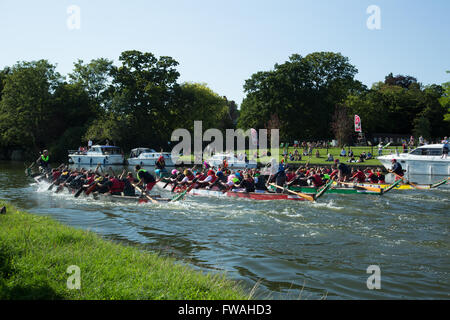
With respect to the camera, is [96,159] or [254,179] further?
[96,159]

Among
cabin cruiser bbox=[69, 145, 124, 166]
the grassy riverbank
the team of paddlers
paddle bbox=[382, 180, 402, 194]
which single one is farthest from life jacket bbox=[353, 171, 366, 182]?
cabin cruiser bbox=[69, 145, 124, 166]

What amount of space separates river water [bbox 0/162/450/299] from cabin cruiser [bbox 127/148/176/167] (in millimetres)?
24611

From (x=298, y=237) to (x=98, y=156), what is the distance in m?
42.3

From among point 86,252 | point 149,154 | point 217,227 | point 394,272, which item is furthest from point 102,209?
point 149,154

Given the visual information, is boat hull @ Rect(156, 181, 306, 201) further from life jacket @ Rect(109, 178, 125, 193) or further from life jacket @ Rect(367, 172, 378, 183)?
life jacket @ Rect(367, 172, 378, 183)

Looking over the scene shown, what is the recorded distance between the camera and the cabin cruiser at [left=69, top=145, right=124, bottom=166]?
49.3 metres

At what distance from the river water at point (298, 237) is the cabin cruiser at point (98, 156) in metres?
29.3

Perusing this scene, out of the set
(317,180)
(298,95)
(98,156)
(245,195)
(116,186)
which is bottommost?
(245,195)

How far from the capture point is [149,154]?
47125mm

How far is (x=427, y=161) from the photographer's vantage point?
33.2 m

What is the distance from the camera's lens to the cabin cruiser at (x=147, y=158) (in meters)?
44.8

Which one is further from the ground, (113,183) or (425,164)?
(425,164)

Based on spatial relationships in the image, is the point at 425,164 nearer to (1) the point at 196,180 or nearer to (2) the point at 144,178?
(1) the point at 196,180

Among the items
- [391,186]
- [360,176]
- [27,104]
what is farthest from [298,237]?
[27,104]
